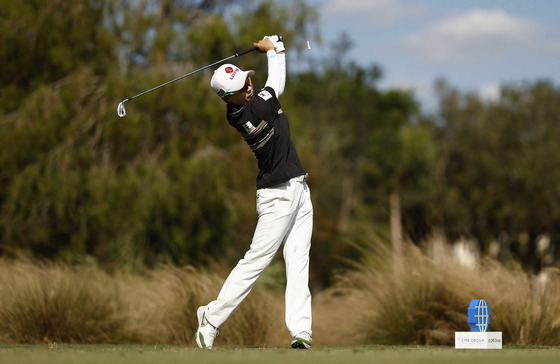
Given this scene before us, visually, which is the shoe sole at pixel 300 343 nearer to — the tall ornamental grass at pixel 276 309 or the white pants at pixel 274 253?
the white pants at pixel 274 253

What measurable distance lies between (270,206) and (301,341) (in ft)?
3.58

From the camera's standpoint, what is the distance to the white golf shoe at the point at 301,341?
646 cm

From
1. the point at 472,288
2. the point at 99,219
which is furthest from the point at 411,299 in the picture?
the point at 99,219

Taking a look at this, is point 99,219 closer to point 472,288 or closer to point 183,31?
point 183,31

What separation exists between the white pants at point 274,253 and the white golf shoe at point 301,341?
38 millimetres

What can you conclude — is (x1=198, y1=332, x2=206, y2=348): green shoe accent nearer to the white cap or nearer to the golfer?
the golfer

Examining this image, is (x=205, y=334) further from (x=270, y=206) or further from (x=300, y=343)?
(x=270, y=206)

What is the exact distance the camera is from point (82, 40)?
1950cm

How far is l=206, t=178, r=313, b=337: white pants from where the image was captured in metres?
6.57

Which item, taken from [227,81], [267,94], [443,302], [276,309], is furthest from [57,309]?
[443,302]

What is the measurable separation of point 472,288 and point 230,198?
1131 cm

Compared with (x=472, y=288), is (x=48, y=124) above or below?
above

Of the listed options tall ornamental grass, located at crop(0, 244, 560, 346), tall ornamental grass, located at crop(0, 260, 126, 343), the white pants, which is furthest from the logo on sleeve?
tall ornamental grass, located at crop(0, 260, 126, 343)

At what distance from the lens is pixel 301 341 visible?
254 inches
